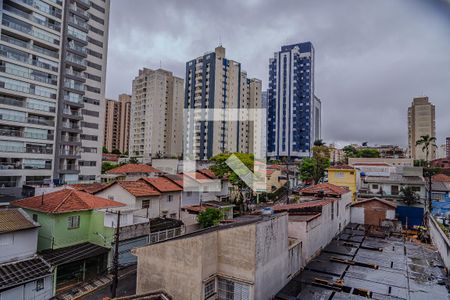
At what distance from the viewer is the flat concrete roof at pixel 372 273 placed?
12.6m

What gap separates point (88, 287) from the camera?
1781 centimetres

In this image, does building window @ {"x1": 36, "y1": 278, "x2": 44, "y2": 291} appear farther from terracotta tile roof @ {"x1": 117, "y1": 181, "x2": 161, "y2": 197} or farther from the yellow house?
the yellow house

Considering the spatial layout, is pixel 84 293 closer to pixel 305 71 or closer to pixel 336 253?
pixel 336 253

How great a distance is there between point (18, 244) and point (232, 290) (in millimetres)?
13529

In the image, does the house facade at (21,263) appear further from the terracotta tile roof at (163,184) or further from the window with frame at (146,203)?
the terracotta tile roof at (163,184)

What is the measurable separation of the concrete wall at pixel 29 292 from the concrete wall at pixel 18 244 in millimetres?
2184

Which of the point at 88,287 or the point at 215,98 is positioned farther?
the point at 215,98

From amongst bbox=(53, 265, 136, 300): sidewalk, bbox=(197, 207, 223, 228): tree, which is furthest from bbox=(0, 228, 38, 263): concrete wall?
bbox=(197, 207, 223, 228): tree

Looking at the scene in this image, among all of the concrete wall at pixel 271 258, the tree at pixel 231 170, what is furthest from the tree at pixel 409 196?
the concrete wall at pixel 271 258

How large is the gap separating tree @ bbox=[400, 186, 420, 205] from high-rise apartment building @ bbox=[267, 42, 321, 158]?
6224cm

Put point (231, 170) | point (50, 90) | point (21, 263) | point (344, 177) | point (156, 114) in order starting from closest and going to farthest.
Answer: point (21, 263) < point (344, 177) < point (231, 170) < point (50, 90) < point (156, 114)

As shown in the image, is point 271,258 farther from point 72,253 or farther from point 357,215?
point 357,215

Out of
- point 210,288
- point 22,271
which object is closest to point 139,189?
point 22,271

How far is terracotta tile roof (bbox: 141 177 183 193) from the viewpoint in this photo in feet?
92.3
